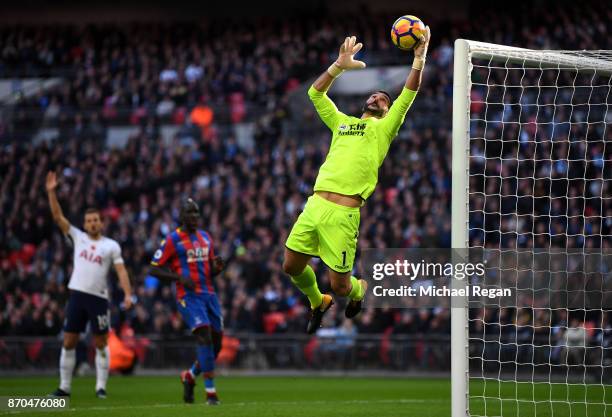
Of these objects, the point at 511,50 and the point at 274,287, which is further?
the point at 274,287

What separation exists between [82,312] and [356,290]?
4.64m

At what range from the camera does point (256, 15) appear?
36656 mm

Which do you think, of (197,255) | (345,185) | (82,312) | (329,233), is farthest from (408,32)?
(82,312)

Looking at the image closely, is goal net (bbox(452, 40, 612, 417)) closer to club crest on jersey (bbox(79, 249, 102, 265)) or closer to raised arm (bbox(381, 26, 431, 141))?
raised arm (bbox(381, 26, 431, 141))

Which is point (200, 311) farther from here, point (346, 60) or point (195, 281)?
point (346, 60)

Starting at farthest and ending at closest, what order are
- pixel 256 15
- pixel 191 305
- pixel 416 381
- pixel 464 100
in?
pixel 256 15, pixel 416 381, pixel 191 305, pixel 464 100

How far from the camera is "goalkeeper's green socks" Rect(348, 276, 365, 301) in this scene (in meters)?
10.1

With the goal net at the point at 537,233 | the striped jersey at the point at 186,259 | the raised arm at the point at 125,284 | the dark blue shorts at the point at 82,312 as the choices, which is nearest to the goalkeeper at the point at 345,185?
the goal net at the point at 537,233

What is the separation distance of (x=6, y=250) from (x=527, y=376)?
47.9 ft

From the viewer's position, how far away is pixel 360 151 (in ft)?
31.9

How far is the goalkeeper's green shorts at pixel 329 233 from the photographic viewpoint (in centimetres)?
959

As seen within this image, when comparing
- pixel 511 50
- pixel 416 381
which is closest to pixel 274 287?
pixel 416 381

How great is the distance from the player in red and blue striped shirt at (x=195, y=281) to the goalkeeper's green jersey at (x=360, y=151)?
326cm

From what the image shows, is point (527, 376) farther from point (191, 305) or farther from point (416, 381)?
point (191, 305)
